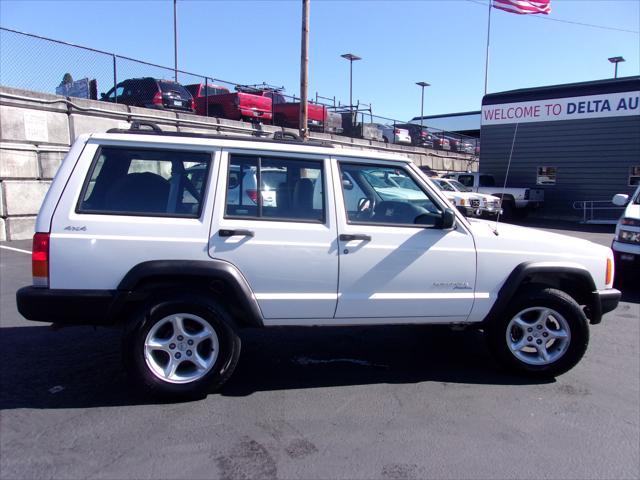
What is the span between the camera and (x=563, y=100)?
2153 cm

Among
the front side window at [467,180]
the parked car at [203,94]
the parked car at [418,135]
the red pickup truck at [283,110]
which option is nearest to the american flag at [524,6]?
the front side window at [467,180]

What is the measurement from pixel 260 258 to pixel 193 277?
48cm

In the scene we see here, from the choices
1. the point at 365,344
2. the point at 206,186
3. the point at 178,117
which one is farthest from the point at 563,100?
A: the point at 206,186

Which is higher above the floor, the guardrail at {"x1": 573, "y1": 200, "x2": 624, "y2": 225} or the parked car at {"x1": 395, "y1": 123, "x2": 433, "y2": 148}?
the parked car at {"x1": 395, "y1": 123, "x2": 433, "y2": 148}

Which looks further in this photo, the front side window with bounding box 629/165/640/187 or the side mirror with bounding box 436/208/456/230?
the front side window with bounding box 629/165/640/187

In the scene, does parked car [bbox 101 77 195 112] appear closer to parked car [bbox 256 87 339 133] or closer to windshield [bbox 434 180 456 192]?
parked car [bbox 256 87 339 133]

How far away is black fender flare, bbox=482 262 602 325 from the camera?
13.4 ft

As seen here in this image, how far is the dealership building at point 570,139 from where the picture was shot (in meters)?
20.3

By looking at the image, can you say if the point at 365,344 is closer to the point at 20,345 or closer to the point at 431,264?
the point at 431,264

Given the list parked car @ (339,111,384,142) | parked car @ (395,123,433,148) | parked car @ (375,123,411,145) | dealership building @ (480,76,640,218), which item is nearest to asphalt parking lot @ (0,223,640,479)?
dealership building @ (480,76,640,218)

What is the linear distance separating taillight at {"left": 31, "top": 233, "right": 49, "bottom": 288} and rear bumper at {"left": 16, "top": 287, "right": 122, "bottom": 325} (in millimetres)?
61

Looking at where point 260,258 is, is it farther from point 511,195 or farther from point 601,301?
point 511,195

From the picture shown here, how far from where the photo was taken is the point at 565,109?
850 inches

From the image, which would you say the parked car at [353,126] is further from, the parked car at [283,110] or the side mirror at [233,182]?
the side mirror at [233,182]
